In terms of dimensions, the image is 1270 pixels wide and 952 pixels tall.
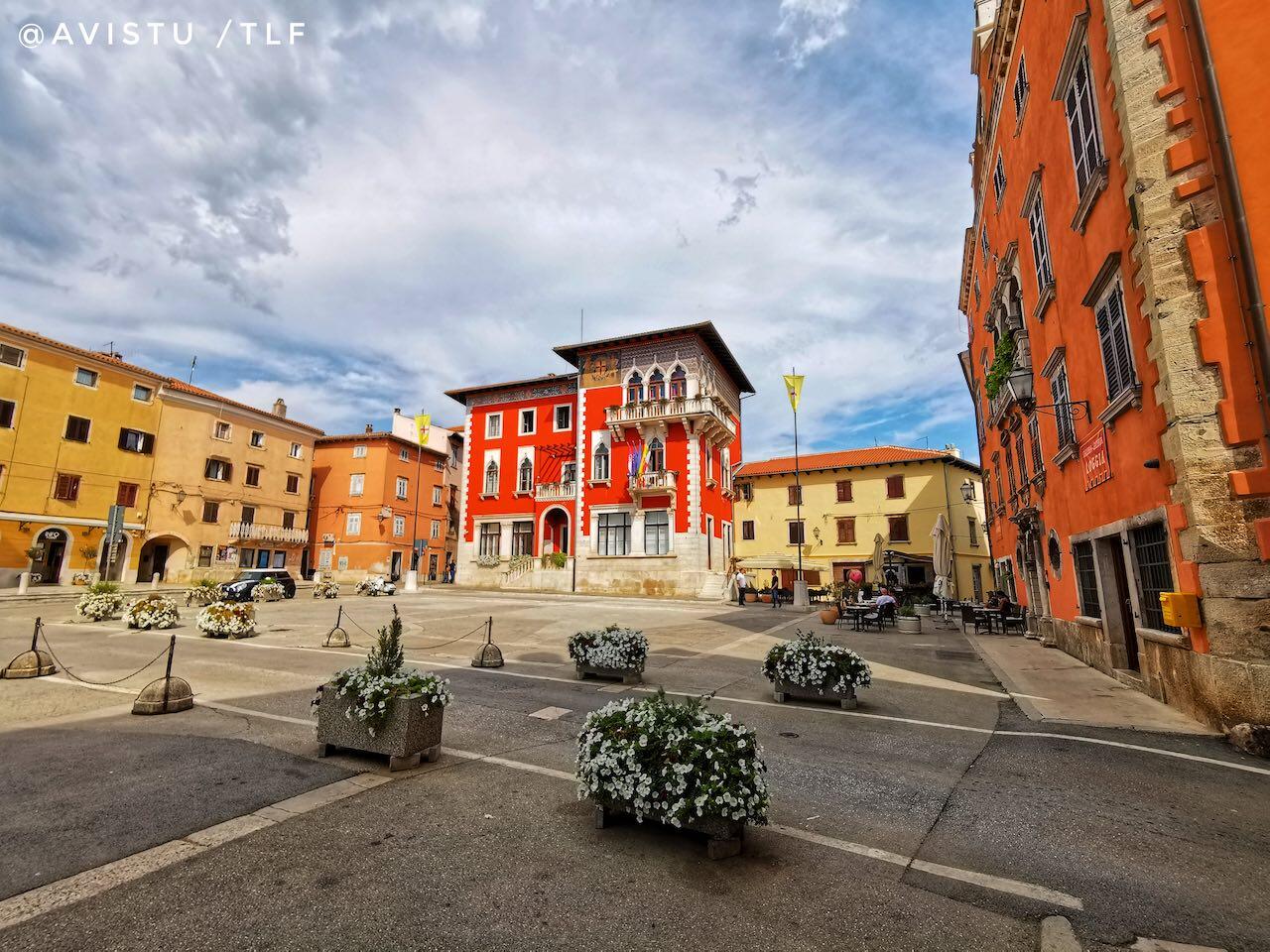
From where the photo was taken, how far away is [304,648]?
43.5 feet

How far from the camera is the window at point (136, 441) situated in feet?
111

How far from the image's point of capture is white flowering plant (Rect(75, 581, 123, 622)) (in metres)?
18.0

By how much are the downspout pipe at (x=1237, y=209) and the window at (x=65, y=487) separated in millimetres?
44577

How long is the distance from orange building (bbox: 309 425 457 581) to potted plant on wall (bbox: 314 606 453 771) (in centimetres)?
4120

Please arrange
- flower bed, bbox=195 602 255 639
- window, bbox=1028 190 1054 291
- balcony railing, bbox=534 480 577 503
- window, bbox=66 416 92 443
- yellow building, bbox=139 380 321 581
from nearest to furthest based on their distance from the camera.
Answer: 1. window, bbox=1028 190 1054 291
2. flower bed, bbox=195 602 255 639
3. window, bbox=66 416 92 443
4. balcony railing, bbox=534 480 577 503
5. yellow building, bbox=139 380 321 581

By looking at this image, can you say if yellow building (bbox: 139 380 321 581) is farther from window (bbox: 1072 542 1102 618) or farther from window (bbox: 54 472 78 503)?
window (bbox: 1072 542 1102 618)

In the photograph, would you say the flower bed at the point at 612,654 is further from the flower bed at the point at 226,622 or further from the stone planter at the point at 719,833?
the flower bed at the point at 226,622

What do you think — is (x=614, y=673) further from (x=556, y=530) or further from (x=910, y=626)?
(x=556, y=530)

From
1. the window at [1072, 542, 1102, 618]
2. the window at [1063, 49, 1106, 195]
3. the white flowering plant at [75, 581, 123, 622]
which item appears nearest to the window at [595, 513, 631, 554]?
the white flowering plant at [75, 581, 123, 622]

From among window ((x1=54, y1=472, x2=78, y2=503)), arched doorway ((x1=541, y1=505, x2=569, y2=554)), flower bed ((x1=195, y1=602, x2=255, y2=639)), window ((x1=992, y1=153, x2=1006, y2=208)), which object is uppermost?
window ((x1=992, y1=153, x2=1006, y2=208))

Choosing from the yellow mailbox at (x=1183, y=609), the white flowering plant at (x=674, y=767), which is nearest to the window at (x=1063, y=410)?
the yellow mailbox at (x=1183, y=609)

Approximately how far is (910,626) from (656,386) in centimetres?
1962

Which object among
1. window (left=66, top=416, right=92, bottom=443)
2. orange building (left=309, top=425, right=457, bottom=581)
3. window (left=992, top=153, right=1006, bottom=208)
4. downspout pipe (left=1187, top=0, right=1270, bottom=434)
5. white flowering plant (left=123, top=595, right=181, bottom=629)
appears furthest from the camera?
orange building (left=309, top=425, right=457, bottom=581)

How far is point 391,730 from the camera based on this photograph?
17.8 ft
